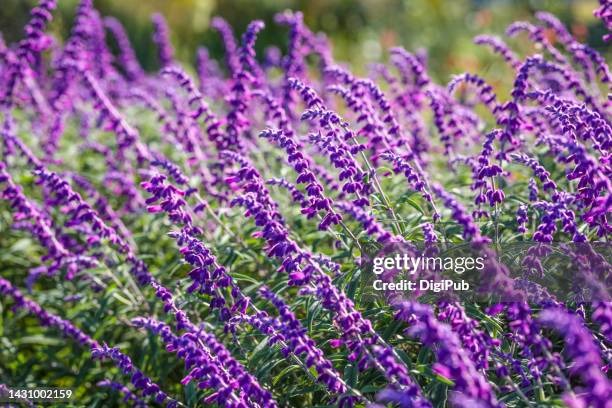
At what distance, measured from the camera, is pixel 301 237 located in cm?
525

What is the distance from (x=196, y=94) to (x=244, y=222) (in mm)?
1205

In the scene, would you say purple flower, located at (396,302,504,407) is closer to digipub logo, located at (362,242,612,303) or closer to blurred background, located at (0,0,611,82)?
digipub logo, located at (362,242,612,303)

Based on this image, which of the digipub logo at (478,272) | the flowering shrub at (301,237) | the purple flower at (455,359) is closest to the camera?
the purple flower at (455,359)

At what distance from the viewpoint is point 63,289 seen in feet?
20.4

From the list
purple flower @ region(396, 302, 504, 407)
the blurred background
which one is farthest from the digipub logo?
the blurred background

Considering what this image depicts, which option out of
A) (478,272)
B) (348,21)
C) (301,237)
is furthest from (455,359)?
(348,21)

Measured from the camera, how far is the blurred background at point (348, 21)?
2000cm

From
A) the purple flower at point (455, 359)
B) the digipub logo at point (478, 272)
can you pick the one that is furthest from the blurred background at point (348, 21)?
the purple flower at point (455, 359)

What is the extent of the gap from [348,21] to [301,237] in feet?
64.7

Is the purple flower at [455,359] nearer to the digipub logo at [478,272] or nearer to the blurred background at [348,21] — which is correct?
the digipub logo at [478,272]

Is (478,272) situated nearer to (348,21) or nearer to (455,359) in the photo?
(455,359)

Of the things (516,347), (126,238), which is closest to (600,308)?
(516,347)

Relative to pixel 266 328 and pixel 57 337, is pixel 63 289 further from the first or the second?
pixel 266 328

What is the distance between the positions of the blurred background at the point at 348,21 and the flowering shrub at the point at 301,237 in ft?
38.7
